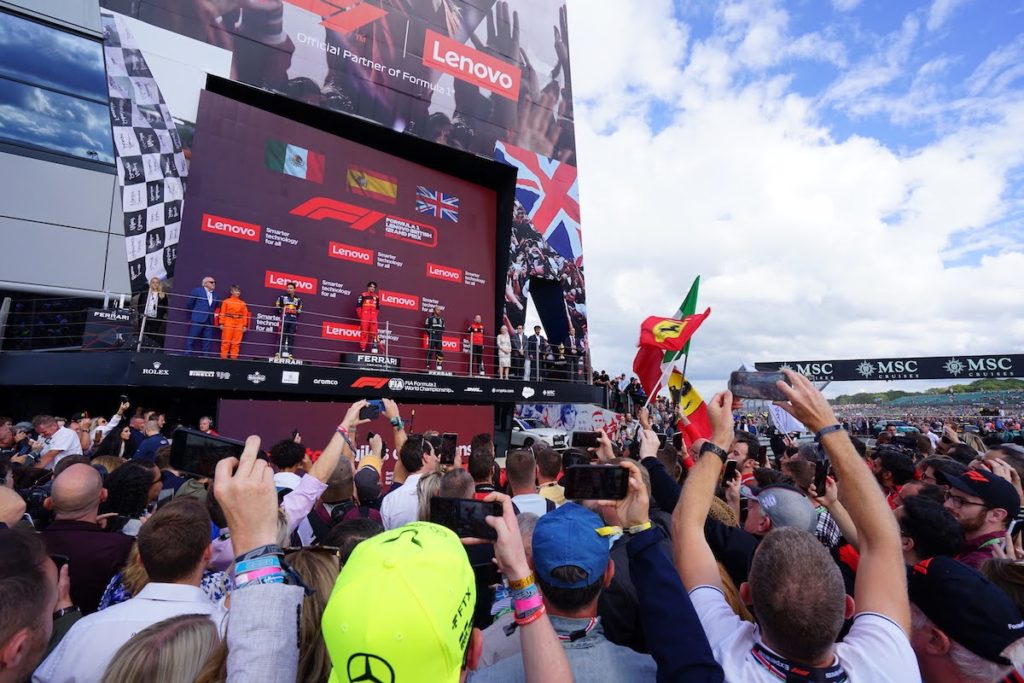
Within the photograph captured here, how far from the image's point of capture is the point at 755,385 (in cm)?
222

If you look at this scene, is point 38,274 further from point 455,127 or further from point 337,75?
point 455,127

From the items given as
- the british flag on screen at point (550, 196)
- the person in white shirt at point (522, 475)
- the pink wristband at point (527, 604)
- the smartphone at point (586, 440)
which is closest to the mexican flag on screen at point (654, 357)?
the smartphone at point (586, 440)

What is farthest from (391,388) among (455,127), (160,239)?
(455,127)

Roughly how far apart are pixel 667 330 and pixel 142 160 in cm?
1092

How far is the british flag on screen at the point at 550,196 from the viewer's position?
1578cm

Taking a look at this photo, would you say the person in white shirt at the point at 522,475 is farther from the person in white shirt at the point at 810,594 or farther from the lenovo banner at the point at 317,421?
the lenovo banner at the point at 317,421

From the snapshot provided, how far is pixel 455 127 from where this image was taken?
581 inches

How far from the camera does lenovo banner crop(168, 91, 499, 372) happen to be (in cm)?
1141

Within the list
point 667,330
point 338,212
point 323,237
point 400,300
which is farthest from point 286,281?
point 667,330

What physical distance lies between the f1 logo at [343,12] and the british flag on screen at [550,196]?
4.56 metres

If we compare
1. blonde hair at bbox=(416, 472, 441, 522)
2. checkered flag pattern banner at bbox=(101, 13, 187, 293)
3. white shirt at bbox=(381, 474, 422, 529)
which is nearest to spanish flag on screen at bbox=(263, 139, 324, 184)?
checkered flag pattern banner at bbox=(101, 13, 187, 293)

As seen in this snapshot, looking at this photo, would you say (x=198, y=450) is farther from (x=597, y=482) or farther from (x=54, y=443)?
(x=54, y=443)

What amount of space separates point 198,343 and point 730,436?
1100cm

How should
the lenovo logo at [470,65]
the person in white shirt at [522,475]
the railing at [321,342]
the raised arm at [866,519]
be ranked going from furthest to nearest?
the lenovo logo at [470,65] < the railing at [321,342] < the person in white shirt at [522,475] < the raised arm at [866,519]
